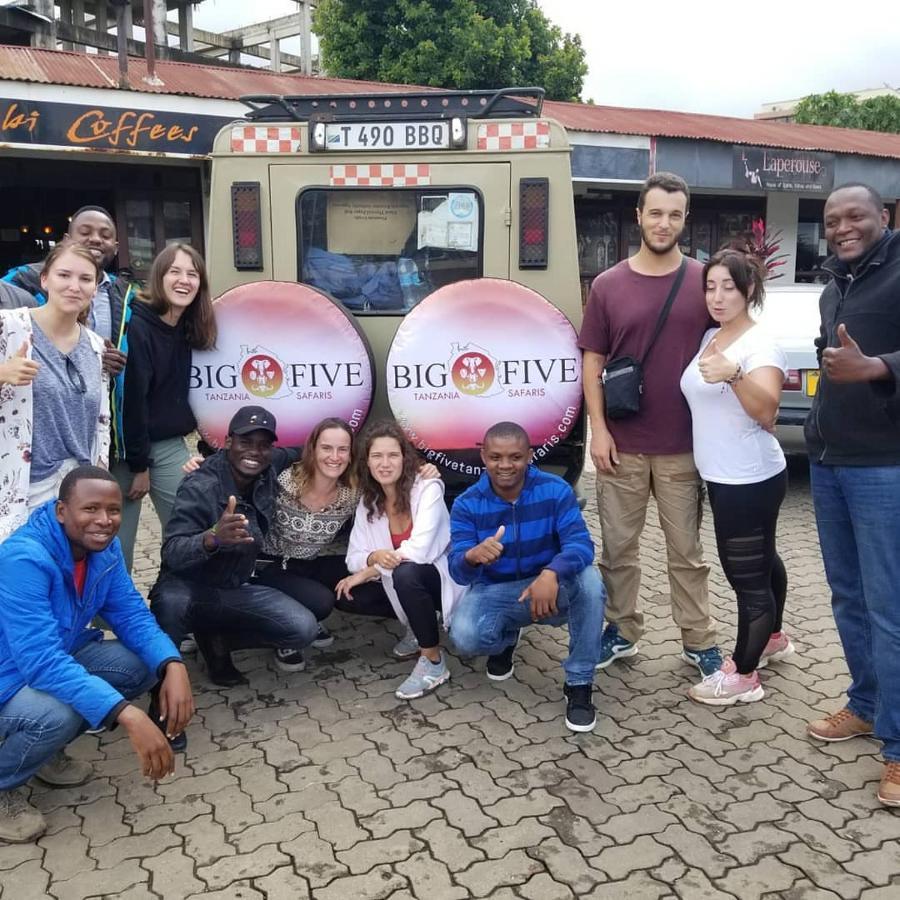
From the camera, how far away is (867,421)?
8.59ft

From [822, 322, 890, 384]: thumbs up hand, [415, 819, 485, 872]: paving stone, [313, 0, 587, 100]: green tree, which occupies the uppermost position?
[313, 0, 587, 100]: green tree

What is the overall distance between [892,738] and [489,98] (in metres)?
3.00

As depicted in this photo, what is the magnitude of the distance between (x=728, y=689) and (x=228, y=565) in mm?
1996

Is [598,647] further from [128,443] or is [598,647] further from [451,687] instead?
[128,443]

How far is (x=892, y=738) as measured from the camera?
2688mm

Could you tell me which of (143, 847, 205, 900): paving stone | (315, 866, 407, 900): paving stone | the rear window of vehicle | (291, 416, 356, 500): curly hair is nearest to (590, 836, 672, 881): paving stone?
(315, 866, 407, 900): paving stone

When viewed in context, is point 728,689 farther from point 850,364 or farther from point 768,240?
point 768,240

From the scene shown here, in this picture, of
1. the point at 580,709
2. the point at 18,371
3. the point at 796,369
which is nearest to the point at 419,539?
the point at 580,709

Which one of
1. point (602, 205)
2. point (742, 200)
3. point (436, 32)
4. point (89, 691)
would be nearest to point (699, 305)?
point (89, 691)

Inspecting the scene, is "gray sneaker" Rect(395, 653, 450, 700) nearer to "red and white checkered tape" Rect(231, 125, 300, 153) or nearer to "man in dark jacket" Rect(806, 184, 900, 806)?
"man in dark jacket" Rect(806, 184, 900, 806)

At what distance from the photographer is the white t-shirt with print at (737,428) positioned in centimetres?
293

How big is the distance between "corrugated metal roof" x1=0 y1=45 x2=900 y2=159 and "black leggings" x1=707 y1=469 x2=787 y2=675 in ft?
26.6

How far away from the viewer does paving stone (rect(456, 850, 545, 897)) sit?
90.7 inches

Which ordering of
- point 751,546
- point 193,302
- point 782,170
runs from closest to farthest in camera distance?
point 751,546
point 193,302
point 782,170
